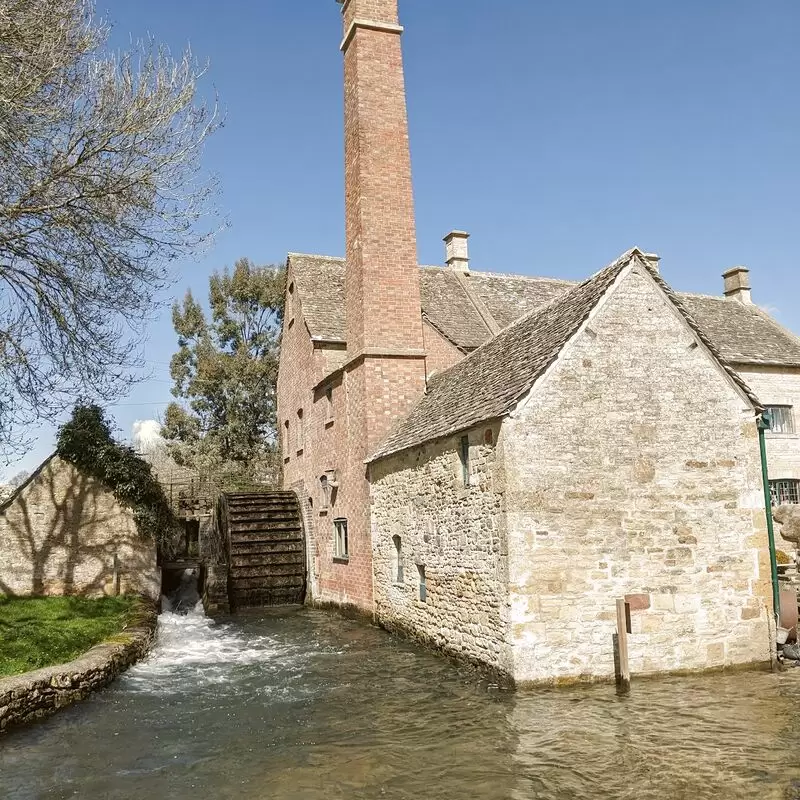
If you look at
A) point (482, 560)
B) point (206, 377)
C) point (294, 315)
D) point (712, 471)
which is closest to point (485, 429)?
point (482, 560)

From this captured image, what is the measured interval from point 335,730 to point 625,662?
3.61 metres

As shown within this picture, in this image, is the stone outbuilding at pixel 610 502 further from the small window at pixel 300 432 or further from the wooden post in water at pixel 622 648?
the small window at pixel 300 432

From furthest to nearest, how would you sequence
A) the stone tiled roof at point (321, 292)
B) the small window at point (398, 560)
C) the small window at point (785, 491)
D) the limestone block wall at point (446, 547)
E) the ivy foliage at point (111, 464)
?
the small window at point (785, 491) → the stone tiled roof at point (321, 292) → the ivy foliage at point (111, 464) → the small window at point (398, 560) → the limestone block wall at point (446, 547)

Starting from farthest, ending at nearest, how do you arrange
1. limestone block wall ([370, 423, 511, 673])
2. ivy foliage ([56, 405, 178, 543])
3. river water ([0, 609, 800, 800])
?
1. ivy foliage ([56, 405, 178, 543])
2. limestone block wall ([370, 423, 511, 673])
3. river water ([0, 609, 800, 800])

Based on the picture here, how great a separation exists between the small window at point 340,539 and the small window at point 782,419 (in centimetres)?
1236

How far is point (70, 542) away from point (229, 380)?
1721 centimetres

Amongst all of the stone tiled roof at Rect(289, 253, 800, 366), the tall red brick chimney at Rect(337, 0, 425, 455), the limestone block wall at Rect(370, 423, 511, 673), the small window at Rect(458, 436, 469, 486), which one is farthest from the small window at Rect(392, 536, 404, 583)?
the stone tiled roof at Rect(289, 253, 800, 366)

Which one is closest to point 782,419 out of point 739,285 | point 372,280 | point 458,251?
point 739,285

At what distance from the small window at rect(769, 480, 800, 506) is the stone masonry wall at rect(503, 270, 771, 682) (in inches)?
442

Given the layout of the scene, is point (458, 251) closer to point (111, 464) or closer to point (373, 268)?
point (373, 268)

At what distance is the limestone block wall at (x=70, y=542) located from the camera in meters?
14.8

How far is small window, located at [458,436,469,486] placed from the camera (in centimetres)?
1036

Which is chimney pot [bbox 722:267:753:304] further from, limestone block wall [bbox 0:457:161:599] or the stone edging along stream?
the stone edging along stream

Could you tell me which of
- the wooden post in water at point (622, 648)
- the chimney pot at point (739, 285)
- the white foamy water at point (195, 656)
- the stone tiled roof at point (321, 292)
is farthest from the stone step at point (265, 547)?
the chimney pot at point (739, 285)
